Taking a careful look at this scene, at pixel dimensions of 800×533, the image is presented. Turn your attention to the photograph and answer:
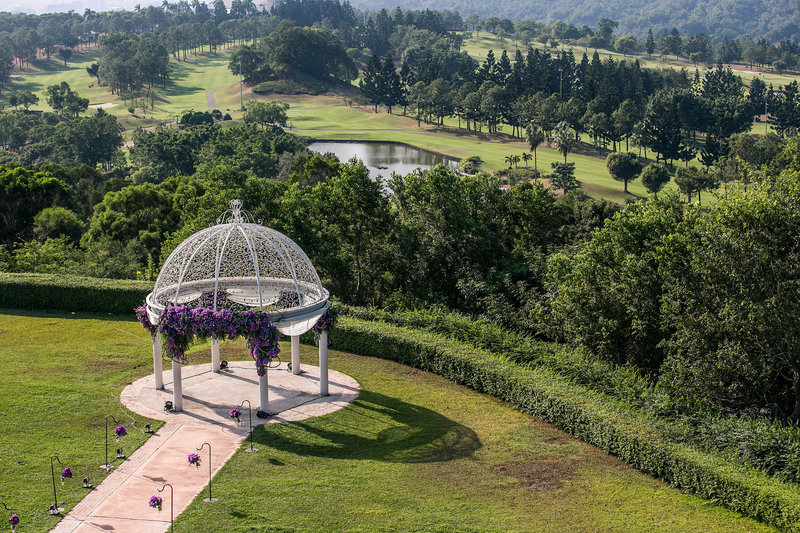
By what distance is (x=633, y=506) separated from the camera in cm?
2012

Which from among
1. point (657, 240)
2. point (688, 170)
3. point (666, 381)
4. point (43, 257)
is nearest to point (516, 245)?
point (657, 240)

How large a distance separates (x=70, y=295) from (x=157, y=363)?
43.1 feet

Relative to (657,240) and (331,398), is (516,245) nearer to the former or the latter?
(657,240)

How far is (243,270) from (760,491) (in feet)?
62.8

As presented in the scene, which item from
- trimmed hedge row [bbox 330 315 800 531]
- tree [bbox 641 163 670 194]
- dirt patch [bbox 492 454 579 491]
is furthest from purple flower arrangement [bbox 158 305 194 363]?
tree [bbox 641 163 670 194]

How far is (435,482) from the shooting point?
2131cm

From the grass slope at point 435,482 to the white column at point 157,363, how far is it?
5.19 metres

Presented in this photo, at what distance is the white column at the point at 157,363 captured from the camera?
2688 cm

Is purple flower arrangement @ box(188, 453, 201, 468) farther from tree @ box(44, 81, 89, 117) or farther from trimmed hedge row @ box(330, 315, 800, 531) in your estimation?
tree @ box(44, 81, 89, 117)

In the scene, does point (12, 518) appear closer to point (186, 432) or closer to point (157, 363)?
point (186, 432)

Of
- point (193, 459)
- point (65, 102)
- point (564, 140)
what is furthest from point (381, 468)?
point (65, 102)

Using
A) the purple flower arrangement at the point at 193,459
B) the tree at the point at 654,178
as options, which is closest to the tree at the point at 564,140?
the tree at the point at 654,178

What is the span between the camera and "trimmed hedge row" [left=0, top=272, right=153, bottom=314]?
37875 mm

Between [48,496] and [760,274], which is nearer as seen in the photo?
[48,496]
